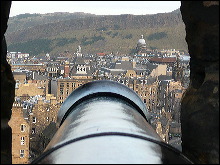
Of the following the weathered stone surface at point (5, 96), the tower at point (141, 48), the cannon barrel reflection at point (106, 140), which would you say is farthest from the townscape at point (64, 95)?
the tower at point (141, 48)

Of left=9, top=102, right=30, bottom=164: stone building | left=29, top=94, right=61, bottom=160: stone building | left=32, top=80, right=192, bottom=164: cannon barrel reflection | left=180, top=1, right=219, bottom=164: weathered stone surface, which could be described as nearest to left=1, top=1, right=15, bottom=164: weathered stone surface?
left=32, top=80, right=192, bottom=164: cannon barrel reflection

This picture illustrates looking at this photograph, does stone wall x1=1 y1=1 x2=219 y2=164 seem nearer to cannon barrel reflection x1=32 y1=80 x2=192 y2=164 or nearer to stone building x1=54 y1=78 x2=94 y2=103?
cannon barrel reflection x1=32 y1=80 x2=192 y2=164

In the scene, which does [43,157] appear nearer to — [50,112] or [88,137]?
[88,137]

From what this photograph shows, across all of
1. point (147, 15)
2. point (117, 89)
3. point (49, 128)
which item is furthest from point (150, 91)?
point (147, 15)

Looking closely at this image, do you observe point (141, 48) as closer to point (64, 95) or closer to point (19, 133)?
point (64, 95)

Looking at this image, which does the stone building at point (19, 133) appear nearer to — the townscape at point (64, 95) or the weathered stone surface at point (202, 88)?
the townscape at point (64, 95)

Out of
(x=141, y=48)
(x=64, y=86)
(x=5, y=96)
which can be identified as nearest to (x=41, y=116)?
(x=64, y=86)
